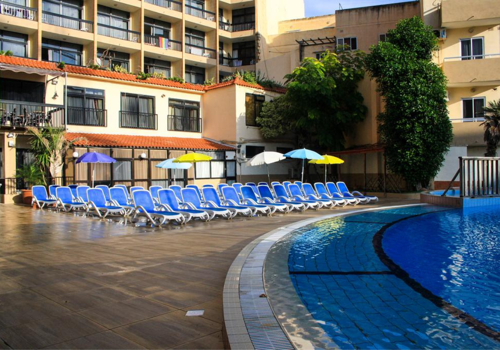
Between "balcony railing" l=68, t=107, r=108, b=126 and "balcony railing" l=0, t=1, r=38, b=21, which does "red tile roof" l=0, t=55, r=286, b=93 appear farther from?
"balcony railing" l=0, t=1, r=38, b=21

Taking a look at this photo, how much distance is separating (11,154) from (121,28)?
14110 mm

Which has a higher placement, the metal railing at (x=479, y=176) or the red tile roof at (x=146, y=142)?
the red tile roof at (x=146, y=142)

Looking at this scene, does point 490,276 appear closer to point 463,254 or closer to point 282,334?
point 463,254

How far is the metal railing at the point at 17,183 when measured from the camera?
19016 mm

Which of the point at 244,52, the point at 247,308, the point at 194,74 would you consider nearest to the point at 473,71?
the point at 244,52

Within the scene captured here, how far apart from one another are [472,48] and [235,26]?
780 inches

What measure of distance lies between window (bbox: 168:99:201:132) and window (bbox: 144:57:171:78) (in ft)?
23.1

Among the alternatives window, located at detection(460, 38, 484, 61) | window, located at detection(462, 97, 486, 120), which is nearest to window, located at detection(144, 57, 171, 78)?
window, located at detection(460, 38, 484, 61)

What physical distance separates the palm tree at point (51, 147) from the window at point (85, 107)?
8.38ft

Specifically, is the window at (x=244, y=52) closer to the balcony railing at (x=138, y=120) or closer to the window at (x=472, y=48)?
the balcony railing at (x=138, y=120)

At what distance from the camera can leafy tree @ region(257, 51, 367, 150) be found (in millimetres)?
22953

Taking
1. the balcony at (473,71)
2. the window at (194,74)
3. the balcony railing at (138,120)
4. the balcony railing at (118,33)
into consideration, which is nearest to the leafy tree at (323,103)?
the balcony at (473,71)

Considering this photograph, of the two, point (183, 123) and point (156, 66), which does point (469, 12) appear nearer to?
point (183, 123)

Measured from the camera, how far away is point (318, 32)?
111 ft
